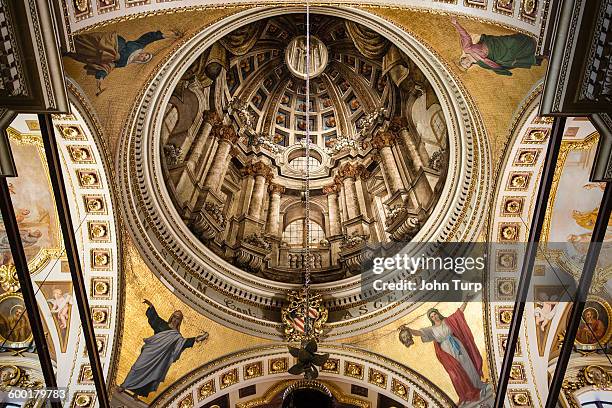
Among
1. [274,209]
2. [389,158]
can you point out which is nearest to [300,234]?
[274,209]

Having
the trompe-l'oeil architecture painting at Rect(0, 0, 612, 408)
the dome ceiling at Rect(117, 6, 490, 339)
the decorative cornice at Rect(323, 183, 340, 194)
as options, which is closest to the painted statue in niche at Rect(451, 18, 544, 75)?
the trompe-l'oeil architecture painting at Rect(0, 0, 612, 408)

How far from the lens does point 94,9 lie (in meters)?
7.40

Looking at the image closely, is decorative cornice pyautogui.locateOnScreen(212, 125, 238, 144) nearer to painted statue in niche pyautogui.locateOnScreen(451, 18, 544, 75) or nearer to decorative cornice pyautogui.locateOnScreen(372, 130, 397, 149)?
decorative cornice pyautogui.locateOnScreen(372, 130, 397, 149)

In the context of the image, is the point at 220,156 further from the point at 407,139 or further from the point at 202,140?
the point at 407,139

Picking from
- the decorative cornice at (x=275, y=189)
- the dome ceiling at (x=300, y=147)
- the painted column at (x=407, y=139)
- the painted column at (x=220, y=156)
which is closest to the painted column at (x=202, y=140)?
the dome ceiling at (x=300, y=147)

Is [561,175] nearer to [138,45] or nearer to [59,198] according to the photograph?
[138,45]

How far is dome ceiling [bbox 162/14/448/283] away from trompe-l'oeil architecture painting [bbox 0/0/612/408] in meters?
0.08

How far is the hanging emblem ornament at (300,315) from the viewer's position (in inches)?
483

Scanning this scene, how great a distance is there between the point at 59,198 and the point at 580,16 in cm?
648

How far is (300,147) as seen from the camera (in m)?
16.6

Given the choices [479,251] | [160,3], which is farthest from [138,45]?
[479,251]

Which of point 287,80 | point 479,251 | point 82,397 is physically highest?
point 287,80

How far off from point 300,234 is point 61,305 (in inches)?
249

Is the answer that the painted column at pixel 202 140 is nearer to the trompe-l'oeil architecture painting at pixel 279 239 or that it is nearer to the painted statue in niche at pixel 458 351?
the trompe-l'oeil architecture painting at pixel 279 239
